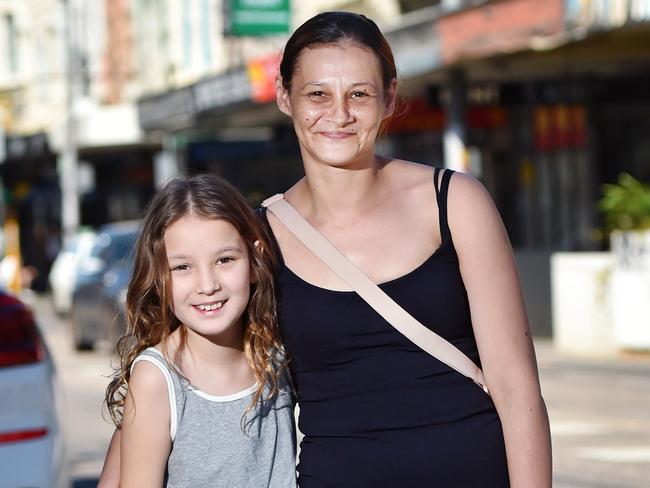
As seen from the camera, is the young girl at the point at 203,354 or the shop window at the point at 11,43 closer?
the young girl at the point at 203,354

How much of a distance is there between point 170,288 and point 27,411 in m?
2.64

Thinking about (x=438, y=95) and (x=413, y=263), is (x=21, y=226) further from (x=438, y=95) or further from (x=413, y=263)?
(x=413, y=263)

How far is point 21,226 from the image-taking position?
53312 mm

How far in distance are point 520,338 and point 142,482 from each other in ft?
2.64

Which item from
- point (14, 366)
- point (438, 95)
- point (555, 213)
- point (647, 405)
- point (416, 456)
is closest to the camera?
point (416, 456)

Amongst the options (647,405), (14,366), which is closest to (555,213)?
(647,405)

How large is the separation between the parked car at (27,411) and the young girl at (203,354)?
7.89 feet

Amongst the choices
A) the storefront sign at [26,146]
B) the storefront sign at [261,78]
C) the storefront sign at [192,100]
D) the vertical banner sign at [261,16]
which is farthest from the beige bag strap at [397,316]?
the storefront sign at [26,146]

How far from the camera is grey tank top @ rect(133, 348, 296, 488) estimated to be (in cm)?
335

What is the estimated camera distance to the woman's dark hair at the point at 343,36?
3363 mm

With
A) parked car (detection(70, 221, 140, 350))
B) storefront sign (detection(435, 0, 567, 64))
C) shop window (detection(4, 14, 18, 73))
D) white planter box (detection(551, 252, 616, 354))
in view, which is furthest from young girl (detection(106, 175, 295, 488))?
shop window (detection(4, 14, 18, 73))

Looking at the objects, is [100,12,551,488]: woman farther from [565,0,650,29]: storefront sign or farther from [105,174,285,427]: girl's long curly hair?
[565,0,650,29]: storefront sign

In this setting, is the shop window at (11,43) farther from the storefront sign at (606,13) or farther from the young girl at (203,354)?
the young girl at (203,354)

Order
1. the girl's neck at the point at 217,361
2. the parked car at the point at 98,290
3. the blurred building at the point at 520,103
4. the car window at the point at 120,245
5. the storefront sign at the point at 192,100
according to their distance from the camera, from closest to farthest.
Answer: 1. the girl's neck at the point at 217,361
2. the blurred building at the point at 520,103
3. the parked car at the point at 98,290
4. the car window at the point at 120,245
5. the storefront sign at the point at 192,100
